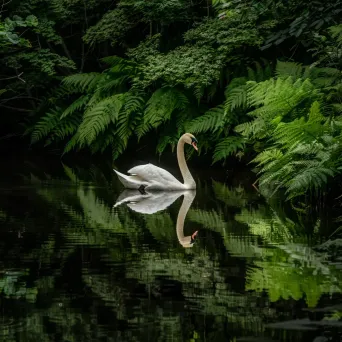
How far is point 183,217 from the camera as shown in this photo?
761cm

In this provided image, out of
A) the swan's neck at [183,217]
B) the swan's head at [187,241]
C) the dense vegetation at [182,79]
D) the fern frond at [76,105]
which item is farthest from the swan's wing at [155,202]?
the fern frond at [76,105]

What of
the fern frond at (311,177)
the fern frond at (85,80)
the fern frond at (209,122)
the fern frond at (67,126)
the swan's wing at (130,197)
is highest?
the fern frond at (85,80)

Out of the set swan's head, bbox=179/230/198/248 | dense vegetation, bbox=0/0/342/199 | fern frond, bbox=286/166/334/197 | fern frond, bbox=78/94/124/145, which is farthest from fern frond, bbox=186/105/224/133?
swan's head, bbox=179/230/198/248

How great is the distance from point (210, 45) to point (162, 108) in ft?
3.55

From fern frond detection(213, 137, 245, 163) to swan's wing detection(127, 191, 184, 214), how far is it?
213 centimetres

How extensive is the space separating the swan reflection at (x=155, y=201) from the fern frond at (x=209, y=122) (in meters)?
2.46

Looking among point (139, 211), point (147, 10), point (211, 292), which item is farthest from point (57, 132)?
point (211, 292)

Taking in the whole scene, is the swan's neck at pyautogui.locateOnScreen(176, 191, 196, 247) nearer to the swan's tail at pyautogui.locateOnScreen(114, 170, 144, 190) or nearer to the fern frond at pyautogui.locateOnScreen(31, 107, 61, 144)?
the swan's tail at pyautogui.locateOnScreen(114, 170, 144, 190)

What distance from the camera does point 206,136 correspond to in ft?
42.1

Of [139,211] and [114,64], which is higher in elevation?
[114,64]

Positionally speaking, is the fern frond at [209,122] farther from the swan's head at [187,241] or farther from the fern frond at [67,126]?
the swan's head at [187,241]

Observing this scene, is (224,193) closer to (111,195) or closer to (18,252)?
(111,195)

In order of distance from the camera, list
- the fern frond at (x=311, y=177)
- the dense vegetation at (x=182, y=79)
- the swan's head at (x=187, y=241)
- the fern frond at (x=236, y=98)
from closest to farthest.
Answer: the swan's head at (x=187, y=241) → the fern frond at (x=311, y=177) → the dense vegetation at (x=182, y=79) → the fern frond at (x=236, y=98)

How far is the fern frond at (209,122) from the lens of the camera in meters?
12.2
